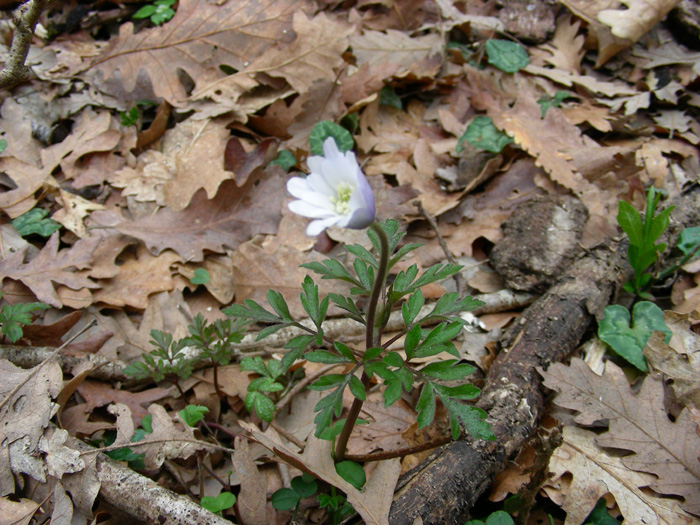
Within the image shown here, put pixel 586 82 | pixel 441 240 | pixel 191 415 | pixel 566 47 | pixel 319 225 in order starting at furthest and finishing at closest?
pixel 566 47
pixel 586 82
pixel 441 240
pixel 191 415
pixel 319 225

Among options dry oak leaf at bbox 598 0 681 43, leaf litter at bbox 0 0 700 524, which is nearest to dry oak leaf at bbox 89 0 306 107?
leaf litter at bbox 0 0 700 524

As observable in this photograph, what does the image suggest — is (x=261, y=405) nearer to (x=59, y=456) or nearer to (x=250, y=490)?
(x=250, y=490)

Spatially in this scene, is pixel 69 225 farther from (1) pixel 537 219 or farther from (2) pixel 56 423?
(1) pixel 537 219

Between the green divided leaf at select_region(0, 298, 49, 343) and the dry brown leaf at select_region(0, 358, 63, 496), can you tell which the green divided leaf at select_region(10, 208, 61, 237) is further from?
the dry brown leaf at select_region(0, 358, 63, 496)

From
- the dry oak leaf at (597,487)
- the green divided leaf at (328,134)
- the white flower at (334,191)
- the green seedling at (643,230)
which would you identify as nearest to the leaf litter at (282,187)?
the dry oak leaf at (597,487)

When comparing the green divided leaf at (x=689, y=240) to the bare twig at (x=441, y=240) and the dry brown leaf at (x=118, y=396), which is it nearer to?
the bare twig at (x=441, y=240)

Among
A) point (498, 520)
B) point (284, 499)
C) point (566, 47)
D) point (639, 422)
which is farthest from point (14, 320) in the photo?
point (566, 47)
